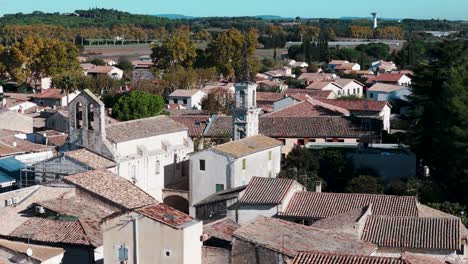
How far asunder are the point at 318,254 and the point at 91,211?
952 cm

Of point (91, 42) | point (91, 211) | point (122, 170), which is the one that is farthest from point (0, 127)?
point (91, 42)

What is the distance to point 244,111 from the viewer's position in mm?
35375

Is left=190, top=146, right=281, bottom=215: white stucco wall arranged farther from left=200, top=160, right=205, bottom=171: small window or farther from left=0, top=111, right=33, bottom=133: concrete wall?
left=0, top=111, right=33, bottom=133: concrete wall

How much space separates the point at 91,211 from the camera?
25125mm

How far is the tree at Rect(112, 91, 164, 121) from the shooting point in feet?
150

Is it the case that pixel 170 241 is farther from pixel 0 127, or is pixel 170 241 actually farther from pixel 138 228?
pixel 0 127

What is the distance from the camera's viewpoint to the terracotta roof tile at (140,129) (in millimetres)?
31830

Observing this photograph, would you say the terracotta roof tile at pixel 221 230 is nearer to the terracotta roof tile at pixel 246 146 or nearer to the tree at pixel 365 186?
the terracotta roof tile at pixel 246 146

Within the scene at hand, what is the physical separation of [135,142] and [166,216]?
1348 cm

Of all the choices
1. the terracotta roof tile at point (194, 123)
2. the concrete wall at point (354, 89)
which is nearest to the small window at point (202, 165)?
the terracotta roof tile at point (194, 123)

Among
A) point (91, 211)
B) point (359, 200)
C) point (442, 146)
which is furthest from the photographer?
point (442, 146)

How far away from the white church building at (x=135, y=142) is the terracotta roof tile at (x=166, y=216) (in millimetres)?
Result: 11097

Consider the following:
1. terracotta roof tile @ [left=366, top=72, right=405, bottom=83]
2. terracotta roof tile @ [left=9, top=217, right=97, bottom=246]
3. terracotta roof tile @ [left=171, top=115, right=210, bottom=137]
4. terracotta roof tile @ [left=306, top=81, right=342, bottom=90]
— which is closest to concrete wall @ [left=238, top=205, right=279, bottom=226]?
terracotta roof tile @ [left=9, top=217, right=97, bottom=246]

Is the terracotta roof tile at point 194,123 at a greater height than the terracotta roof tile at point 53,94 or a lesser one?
greater
